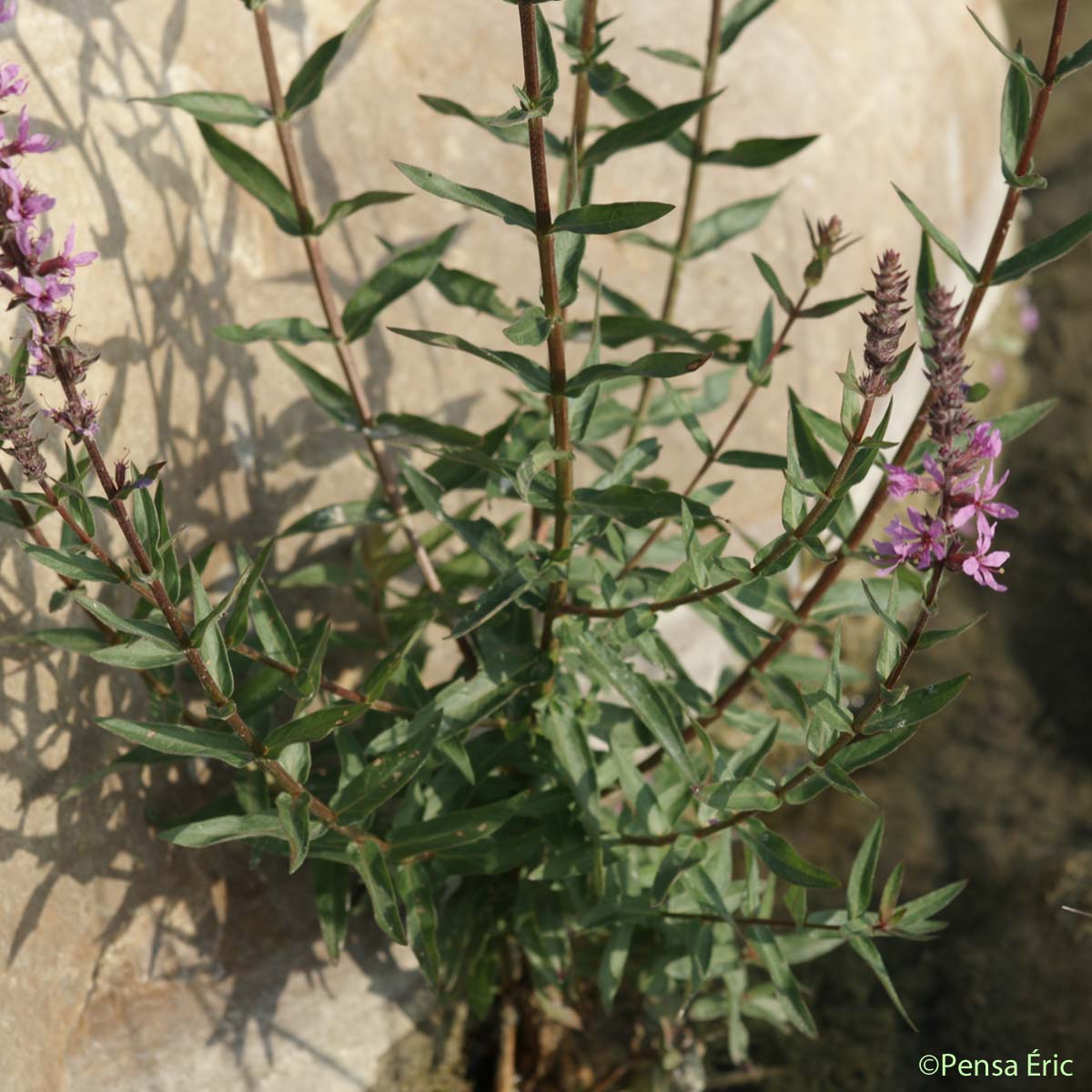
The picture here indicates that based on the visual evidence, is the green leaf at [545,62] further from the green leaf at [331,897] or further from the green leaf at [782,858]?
the green leaf at [331,897]

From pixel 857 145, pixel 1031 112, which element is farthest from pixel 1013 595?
pixel 1031 112

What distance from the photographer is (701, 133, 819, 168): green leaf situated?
101 inches

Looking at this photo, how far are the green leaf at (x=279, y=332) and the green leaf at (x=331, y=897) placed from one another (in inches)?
44.7

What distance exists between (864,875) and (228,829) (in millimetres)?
1208

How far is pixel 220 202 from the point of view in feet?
9.36

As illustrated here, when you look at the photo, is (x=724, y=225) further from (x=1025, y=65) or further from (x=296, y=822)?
(x=296, y=822)

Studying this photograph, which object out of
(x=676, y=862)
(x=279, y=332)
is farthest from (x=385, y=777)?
(x=279, y=332)

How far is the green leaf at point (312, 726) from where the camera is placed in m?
1.99

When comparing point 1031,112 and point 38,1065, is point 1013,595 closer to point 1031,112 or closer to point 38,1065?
point 1031,112

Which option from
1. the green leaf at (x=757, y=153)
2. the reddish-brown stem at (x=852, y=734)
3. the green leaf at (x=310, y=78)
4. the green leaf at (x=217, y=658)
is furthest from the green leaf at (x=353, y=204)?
the reddish-brown stem at (x=852, y=734)

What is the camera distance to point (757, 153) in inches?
104

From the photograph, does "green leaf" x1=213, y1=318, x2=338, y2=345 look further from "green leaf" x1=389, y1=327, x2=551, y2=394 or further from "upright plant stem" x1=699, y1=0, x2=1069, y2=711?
"upright plant stem" x1=699, y1=0, x2=1069, y2=711

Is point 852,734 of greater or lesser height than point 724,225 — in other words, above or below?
below

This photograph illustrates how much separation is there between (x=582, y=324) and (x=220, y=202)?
0.96 meters
